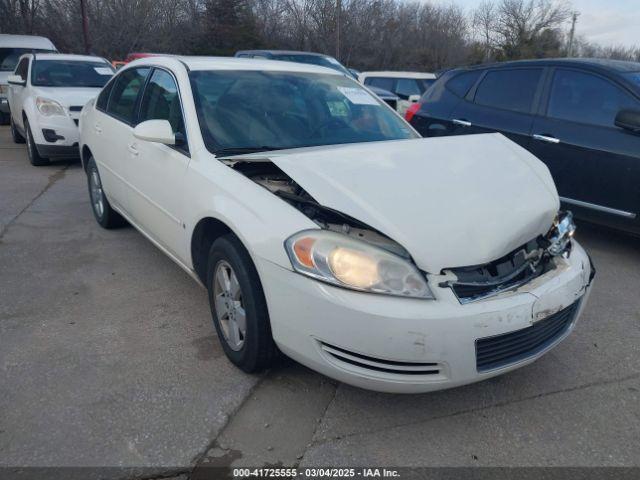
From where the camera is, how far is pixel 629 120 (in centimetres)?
439

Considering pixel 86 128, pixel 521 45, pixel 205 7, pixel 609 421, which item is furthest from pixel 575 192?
pixel 521 45

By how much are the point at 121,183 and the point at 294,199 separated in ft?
7.02

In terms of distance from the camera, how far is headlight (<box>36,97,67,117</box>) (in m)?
8.07

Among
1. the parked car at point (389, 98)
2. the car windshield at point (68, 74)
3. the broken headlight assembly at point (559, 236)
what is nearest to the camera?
the broken headlight assembly at point (559, 236)

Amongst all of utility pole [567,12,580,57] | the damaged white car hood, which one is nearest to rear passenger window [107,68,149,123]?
the damaged white car hood

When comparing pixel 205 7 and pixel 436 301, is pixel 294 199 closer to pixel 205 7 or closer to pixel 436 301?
pixel 436 301

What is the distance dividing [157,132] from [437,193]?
168 cm

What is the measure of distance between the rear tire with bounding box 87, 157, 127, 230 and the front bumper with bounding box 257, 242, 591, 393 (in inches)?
120

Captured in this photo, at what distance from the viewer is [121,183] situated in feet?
14.3

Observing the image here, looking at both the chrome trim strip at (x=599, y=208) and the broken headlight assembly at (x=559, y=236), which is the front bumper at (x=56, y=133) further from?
the broken headlight assembly at (x=559, y=236)

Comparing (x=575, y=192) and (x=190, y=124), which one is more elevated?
(x=190, y=124)

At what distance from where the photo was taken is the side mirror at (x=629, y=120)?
14.3 ft

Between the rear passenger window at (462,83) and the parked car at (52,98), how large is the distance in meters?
5.30

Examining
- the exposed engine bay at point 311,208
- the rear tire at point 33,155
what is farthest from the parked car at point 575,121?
the rear tire at point 33,155
